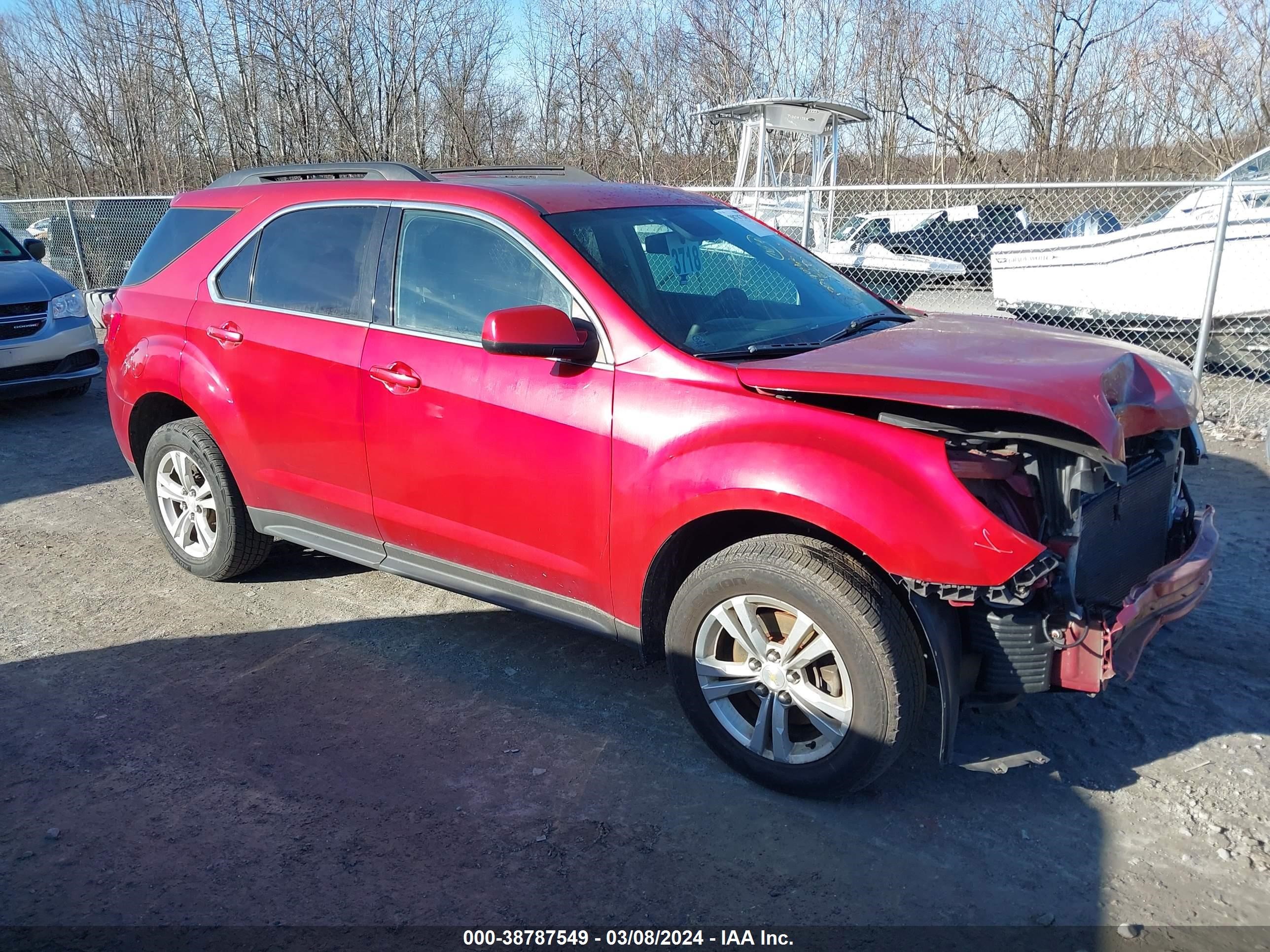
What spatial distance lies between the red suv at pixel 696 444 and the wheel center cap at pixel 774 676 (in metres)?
0.01

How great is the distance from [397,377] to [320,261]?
824 mm

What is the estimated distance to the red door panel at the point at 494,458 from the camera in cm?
339

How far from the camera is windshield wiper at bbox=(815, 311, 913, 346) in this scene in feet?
11.9

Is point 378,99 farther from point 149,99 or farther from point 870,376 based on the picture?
point 870,376

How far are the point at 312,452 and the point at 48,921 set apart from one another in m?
2.03

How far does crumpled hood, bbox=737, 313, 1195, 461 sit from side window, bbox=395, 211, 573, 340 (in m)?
0.92

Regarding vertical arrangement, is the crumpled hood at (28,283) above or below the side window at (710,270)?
below

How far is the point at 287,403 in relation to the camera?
4227mm

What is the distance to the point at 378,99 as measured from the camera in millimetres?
19484

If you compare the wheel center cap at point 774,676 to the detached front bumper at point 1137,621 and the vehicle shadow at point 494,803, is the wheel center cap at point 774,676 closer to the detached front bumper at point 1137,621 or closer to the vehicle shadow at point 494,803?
the vehicle shadow at point 494,803

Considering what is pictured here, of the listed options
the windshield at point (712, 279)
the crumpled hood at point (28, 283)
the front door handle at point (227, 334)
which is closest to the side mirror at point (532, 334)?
the windshield at point (712, 279)

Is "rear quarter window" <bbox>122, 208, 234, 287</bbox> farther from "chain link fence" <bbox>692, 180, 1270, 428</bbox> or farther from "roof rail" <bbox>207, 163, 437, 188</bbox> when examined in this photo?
"chain link fence" <bbox>692, 180, 1270, 428</bbox>

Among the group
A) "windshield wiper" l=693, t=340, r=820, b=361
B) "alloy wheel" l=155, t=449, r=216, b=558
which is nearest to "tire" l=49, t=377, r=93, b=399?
"alloy wheel" l=155, t=449, r=216, b=558

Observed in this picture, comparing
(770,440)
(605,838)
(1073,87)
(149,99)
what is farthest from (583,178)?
(149,99)
